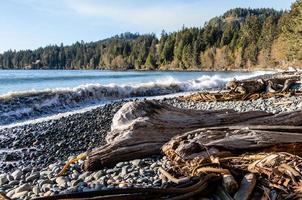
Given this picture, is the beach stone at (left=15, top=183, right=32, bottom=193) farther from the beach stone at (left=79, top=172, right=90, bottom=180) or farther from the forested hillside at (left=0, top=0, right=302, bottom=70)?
the forested hillside at (left=0, top=0, right=302, bottom=70)

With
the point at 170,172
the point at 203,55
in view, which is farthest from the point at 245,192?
the point at 203,55

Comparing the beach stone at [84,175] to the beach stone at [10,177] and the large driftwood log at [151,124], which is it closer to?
the large driftwood log at [151,124]

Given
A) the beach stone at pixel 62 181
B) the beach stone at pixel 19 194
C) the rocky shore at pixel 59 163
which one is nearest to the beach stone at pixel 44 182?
the rocky shore at pixel 59 163

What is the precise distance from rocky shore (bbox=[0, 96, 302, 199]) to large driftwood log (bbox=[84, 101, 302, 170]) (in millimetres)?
257

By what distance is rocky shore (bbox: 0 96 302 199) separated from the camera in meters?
6.07

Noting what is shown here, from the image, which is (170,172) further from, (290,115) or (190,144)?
(290,115)

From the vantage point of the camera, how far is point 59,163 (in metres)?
8.09

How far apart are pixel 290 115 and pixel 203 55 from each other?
11752 centimetres

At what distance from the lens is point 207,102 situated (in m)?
19.3

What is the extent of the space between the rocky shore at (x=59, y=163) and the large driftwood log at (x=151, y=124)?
0.84 feet

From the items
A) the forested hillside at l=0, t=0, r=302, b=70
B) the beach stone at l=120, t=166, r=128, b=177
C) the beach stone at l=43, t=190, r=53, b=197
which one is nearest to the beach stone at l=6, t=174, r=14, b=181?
the beach stone at l=43, t=190, r=53, b=197

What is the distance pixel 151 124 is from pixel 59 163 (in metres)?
1.84

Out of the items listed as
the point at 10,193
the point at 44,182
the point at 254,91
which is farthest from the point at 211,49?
the point at 10,193

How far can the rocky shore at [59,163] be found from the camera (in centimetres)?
607
